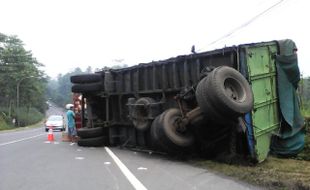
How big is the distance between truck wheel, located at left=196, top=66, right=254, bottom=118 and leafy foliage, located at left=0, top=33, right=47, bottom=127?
186 feet

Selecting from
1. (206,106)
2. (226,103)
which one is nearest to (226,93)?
(226,103)

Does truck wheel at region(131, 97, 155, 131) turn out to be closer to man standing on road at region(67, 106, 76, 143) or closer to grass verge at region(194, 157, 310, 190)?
grass verge at region(194, 157, 310, 190)

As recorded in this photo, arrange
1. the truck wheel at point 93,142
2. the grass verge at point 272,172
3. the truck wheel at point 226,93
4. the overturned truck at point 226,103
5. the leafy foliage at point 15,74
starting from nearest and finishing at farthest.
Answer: the grass verge at point 272,172, the truck wheel at point 226,93, the overturned truck at point 226,103, the truck wheel at point 93,142, the leafy foliage at point 15,74

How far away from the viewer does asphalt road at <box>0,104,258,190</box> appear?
313 inches

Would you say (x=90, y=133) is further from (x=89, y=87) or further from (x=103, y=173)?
(x=103, y=173)

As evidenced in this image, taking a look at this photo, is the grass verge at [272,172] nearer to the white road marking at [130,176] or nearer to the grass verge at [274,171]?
the grass verge at [274,171]

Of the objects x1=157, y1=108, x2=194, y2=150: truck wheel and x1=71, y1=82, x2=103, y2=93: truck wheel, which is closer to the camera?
x1=157, y1=108, x2=194, y2=150: truck wheel

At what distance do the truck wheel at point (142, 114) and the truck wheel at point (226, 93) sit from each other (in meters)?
3.33

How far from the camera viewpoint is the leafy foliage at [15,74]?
2709 inches

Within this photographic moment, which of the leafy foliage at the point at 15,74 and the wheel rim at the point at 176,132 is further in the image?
the leafy foliage at the point at 15,74

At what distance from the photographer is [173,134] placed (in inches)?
449

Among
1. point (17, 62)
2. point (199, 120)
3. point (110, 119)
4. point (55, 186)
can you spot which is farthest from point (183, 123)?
point (17, 62)

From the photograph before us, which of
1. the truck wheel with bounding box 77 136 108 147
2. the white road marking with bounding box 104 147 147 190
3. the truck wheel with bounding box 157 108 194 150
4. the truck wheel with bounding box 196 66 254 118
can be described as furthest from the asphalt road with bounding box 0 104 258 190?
the truck wheel with bounding box 77 136 108 147

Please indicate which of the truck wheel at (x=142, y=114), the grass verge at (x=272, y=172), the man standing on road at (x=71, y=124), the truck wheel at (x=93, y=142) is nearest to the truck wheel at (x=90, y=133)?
the truck wheel at (x=93, y=142)
